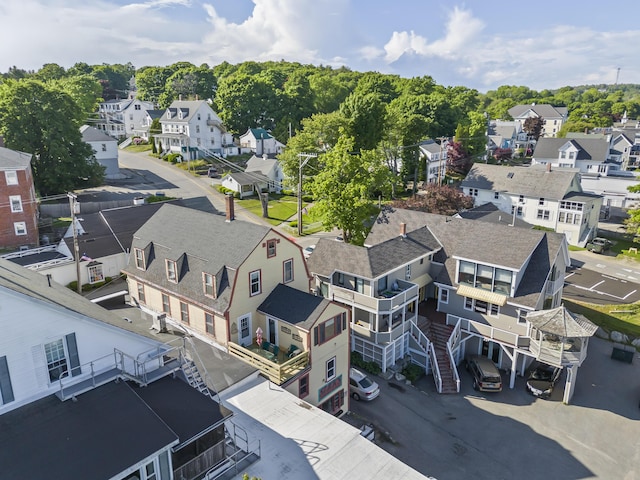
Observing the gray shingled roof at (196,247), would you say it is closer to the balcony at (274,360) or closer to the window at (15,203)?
the balcony at (274,360)

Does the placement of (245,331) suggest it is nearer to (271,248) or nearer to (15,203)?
(271,248)

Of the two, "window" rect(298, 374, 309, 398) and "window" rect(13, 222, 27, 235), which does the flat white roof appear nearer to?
"window" rect(298, 374, 309, 398)

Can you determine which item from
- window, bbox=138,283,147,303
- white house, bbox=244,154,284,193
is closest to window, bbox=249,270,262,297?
window, bbox=138,283,147,303

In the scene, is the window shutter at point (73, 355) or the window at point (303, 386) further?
the window at point (303, 386)

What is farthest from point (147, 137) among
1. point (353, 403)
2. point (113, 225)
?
point (353, 403)

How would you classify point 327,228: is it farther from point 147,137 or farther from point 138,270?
point 147,137

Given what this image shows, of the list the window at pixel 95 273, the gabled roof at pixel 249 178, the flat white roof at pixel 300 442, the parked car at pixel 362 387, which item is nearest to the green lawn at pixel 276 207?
the gabled roof at pixel 249 178
